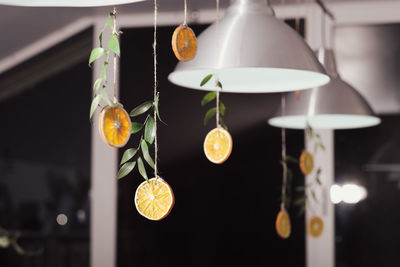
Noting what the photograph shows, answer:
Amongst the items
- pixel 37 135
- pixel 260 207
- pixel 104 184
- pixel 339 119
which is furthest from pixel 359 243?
pixel 37 135

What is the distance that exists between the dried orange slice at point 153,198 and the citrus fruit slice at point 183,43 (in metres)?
0.30

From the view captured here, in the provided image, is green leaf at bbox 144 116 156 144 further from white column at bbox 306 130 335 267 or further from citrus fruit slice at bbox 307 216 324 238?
white column at bbox 306 130 335 267

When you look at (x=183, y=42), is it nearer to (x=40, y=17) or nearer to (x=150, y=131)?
(x=150, y=131)

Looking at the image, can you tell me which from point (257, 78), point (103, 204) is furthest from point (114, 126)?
point (103, 204)

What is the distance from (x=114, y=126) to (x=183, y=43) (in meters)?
0.34

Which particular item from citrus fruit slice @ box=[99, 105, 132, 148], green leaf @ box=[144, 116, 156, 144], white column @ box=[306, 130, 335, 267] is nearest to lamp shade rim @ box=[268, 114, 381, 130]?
white column @ box=[306, 130, 335, 267]

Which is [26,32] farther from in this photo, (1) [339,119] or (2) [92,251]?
(1) [339,119]

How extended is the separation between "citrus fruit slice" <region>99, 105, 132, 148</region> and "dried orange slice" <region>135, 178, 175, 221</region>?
140 mm

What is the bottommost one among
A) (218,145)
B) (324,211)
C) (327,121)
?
(324,211)

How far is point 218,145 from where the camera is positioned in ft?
A: 5.12

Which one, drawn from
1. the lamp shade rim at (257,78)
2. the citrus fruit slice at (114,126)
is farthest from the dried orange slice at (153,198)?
the lamp shade rim at (257,78)

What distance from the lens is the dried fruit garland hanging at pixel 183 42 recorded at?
135 centimetres

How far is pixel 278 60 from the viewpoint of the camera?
147 centimetres

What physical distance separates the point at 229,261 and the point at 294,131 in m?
0.93
